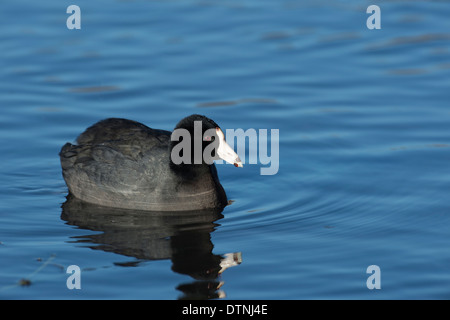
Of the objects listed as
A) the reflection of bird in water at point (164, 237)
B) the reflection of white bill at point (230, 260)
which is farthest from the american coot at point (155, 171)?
the reflection of white bill at point (230, 260)

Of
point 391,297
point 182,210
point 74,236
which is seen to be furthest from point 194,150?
point 391,297

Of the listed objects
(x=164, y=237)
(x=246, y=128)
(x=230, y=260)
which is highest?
(x=246, y=128)

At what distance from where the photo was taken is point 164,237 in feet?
25.3

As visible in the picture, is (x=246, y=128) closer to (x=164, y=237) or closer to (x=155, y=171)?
(x=155, y=171)

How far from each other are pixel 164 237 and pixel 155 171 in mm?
939

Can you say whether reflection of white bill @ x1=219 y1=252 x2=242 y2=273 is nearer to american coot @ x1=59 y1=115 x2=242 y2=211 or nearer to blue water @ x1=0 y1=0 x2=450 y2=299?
blue water @ x1=0 y1=0 x2=450 y2=299

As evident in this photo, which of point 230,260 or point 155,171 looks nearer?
point 230,260

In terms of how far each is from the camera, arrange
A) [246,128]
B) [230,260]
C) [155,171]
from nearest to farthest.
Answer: [230,260] < [155,171] < [246,128]

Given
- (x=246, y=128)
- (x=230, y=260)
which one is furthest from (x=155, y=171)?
(x=246, y=128)

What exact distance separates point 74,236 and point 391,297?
289cm

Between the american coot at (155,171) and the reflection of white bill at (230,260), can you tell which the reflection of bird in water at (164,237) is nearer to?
the reflection of white bill at (230,260)

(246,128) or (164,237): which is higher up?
(246,128)

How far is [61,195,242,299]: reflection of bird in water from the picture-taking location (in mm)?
6992

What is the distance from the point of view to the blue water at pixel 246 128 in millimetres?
6988
